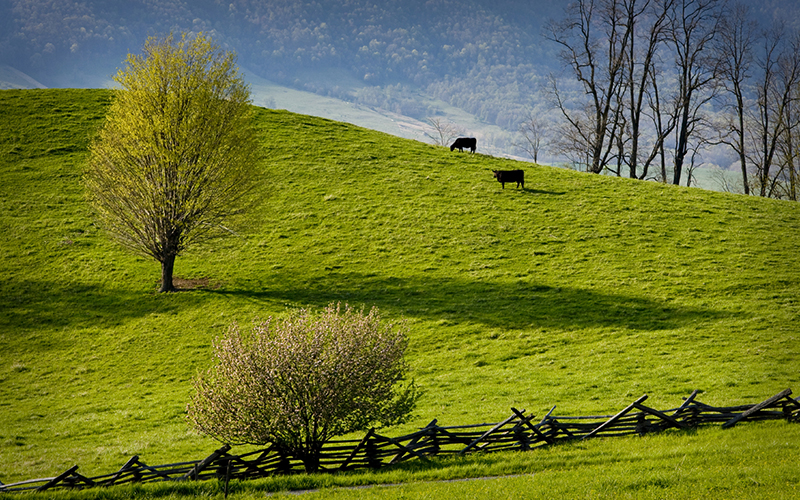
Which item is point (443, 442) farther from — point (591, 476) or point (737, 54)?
point (737, 54)

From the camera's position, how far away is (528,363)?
72.6 ft

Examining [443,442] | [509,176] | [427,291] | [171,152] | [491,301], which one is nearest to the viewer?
[443,442]

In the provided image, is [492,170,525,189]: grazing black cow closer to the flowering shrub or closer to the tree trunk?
the tree trunk

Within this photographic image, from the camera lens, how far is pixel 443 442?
43.7 ft

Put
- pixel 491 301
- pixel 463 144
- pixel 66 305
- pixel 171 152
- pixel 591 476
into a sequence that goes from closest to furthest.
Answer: pixel 591 476, pixel 491 301, pixel 171 152, pixel 66 305, pixel 463 144

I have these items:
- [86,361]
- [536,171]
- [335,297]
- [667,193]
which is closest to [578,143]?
[536,171]

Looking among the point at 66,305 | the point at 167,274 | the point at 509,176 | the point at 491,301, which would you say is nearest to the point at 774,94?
the point at 509,176

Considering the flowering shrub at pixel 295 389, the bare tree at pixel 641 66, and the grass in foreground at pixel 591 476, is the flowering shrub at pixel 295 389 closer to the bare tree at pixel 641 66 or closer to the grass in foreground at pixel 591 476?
the grass in foreground at pixel 591 476

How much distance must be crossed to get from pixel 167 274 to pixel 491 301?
2021cm

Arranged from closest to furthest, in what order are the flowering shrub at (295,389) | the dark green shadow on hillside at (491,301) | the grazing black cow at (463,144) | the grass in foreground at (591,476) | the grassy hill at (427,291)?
the grass in foreground at (591,476) → the flowering shrub at (295,389) → the grassy hill at (427,291) → the dark green shadow on hillside at (491,301) → the grazing black cow at (463,144)

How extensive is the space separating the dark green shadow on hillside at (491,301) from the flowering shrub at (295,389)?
15442mm

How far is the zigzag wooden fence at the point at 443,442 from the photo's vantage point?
1246 cm

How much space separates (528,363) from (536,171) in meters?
35.5

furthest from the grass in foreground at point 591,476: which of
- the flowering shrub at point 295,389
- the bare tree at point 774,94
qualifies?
the bare tree at point 774,94
